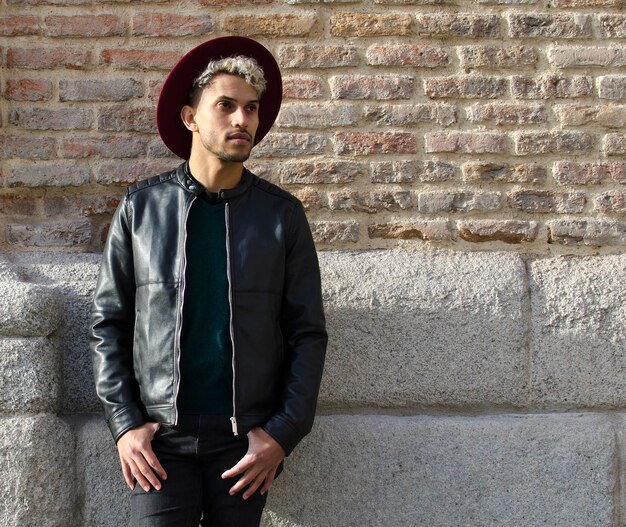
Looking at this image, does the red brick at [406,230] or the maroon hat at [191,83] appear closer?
the maroon hat at [191,83]

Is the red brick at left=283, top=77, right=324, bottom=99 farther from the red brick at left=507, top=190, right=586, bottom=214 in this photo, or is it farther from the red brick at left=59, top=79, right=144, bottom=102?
the red brick at left=507, top=190, right=586, bottom=214

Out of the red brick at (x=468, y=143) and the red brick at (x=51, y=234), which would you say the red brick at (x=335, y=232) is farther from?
the red brick at (x=51, y=234)

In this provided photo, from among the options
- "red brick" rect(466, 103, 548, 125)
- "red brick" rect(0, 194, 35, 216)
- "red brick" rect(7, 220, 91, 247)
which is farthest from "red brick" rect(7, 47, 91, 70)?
"red brick" rect(466, 103, 548, 125)

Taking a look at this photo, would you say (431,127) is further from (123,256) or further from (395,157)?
(123,256)

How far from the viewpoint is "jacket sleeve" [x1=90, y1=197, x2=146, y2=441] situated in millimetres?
2697

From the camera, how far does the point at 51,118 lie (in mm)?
3408

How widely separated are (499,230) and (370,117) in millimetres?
656

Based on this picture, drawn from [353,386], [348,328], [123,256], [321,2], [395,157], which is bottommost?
[353,386]

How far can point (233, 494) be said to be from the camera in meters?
2.68

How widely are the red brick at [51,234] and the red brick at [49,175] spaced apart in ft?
0.49

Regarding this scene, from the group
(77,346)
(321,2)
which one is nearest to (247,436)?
(77,346)

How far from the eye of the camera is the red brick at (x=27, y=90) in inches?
134

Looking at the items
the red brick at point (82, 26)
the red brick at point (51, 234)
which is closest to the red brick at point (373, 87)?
the red brick at point (82, 26)

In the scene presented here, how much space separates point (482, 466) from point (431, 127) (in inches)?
50.5
